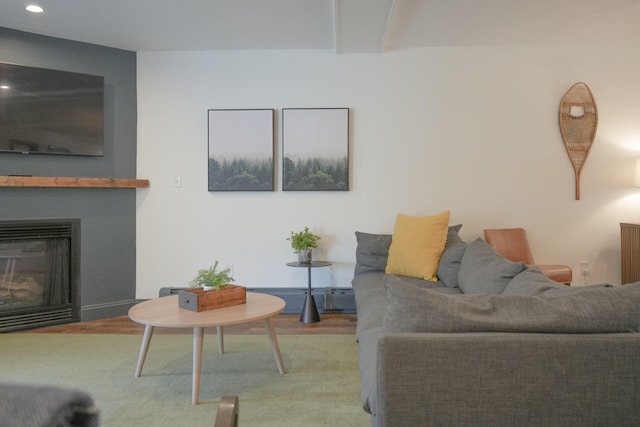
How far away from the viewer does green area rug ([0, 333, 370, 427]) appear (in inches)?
82.2

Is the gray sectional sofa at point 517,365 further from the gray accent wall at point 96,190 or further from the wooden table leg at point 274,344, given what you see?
the gray accent wall at point 96,190

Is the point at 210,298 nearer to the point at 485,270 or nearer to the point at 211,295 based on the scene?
the point at 211,295

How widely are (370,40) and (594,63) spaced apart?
214cm

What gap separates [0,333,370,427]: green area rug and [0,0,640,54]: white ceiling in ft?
8.21

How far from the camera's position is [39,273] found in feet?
12.0

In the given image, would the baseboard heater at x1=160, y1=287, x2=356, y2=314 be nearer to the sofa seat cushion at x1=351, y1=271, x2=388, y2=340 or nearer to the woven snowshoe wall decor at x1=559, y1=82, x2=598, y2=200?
the sofa seat cushion at x1=351, y1=271, x2=388, y2=340

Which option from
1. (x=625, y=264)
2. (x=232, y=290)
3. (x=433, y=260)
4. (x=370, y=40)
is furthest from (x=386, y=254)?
(x=625, y=264)

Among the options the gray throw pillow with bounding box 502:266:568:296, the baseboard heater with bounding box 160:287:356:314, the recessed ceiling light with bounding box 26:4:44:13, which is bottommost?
the baseboard heater with bounding box 160:287:356:314

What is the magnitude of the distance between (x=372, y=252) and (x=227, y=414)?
9.07 feet

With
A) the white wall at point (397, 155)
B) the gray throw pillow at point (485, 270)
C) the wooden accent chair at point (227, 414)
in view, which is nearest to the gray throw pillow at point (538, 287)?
the gray throw pillow at point (485, 270)

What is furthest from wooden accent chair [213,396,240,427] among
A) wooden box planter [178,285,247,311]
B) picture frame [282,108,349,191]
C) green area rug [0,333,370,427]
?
picture frame [282,108,349,191]

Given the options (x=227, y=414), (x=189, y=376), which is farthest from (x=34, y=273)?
(x=227, y=414)

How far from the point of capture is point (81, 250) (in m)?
3.82

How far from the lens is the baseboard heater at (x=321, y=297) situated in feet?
13.1
